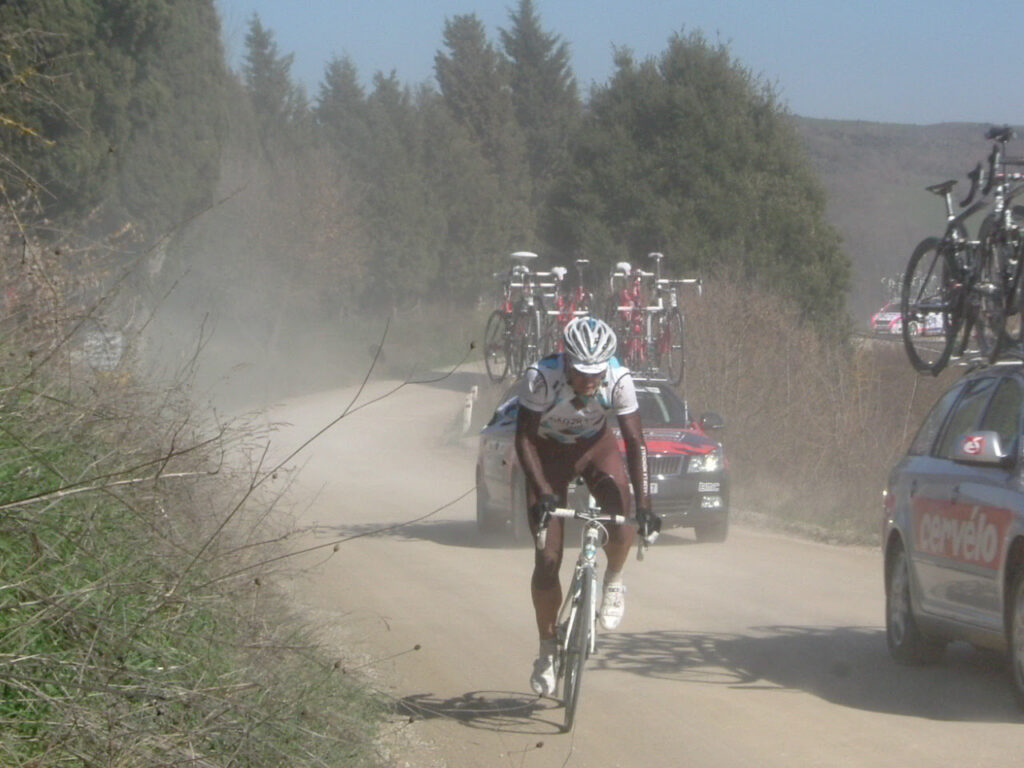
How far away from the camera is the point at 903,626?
895 cm

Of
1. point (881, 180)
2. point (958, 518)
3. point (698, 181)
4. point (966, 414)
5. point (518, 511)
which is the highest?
point (881, 180)

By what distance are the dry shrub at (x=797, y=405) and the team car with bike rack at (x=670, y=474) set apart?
222cm

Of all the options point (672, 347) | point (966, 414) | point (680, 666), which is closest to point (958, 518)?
point (966, 414)

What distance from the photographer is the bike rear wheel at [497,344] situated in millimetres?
23562

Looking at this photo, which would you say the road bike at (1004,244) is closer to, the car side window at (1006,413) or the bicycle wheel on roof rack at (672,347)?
the car side window at (1006,413)

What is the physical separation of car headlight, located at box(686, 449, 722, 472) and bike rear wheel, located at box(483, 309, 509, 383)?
8.24 metres

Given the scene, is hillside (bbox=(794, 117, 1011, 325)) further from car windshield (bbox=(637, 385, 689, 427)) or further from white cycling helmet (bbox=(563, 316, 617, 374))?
white cycling helmet (bbox=(563, 316, 617, 374))

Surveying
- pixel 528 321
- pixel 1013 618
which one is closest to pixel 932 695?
pixel 1013 618

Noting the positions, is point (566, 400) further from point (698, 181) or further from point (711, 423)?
point (698, 181)

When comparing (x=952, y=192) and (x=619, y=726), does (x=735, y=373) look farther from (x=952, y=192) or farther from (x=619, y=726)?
(x=619, y=726)

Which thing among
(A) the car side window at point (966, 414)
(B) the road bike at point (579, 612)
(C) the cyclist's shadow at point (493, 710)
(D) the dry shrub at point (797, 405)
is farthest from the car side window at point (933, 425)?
(D) the dry shrub at point (797, 405)

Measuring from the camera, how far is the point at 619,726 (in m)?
7.46

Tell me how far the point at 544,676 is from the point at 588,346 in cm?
165

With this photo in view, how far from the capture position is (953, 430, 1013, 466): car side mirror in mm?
7496
